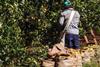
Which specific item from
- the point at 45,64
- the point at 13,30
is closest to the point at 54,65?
the point at 45,64

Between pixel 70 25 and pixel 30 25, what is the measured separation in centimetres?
143

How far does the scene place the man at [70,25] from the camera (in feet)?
39.1

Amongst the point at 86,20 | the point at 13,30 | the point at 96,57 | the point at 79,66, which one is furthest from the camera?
the point at 86,20

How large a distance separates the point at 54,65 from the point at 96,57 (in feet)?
7.17

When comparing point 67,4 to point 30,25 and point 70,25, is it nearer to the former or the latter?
point 70,25

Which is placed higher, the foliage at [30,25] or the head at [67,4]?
the head at [67,4]

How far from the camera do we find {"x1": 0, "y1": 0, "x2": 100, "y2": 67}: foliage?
461 inches

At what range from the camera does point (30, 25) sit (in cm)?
1295

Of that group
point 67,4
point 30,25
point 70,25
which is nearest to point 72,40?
point 70,25

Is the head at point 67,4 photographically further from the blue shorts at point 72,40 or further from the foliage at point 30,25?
the blue shorts at point 72,40

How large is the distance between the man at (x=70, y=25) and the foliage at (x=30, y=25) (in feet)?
1.96

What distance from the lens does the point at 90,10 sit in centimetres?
1330

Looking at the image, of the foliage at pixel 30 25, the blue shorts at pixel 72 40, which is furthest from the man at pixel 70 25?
the foliage at pixel 30 25

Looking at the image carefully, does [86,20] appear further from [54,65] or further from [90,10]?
[54,65]
